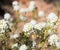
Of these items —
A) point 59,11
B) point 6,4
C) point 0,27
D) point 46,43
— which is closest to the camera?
point 0,27

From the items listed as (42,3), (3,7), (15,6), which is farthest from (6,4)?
(15,6)

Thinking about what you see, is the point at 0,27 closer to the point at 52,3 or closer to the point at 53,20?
the point at 53,20

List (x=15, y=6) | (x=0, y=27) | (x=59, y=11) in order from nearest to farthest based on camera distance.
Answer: (x=0, y=27) → (x=15, y=6) → (x=59, y=11)

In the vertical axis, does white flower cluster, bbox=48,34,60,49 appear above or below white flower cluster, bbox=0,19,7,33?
below

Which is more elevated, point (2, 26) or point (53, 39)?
point (2, 26)

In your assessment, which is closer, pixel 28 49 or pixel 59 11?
pixel 28 49

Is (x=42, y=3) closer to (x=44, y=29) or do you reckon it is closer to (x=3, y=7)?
(x=3, y=7)

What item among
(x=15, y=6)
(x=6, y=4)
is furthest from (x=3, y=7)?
(x=15, y=6)

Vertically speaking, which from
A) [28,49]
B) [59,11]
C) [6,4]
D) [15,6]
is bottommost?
[28,49]

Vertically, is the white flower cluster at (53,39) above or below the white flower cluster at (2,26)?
below

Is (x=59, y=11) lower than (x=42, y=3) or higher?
lower
